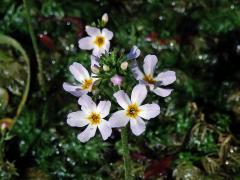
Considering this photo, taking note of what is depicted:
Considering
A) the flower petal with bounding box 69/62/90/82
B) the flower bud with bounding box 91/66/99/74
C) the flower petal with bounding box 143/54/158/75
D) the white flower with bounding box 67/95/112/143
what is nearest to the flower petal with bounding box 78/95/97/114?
the white flower with bounding box 67/95/112/143

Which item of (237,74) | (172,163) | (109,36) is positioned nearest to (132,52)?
(109,36)

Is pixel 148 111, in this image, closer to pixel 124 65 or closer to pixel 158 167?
pixel 124 65

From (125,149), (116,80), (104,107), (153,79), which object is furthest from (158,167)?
(116,80)

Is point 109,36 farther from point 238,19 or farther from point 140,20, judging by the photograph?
point 238,19

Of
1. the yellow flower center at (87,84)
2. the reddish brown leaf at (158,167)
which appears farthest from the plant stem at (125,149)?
the reddish brown leaf at (158,167)

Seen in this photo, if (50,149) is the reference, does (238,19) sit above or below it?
above

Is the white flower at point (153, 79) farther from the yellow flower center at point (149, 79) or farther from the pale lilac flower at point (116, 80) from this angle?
the pale lilac flower at point (116, 80)
